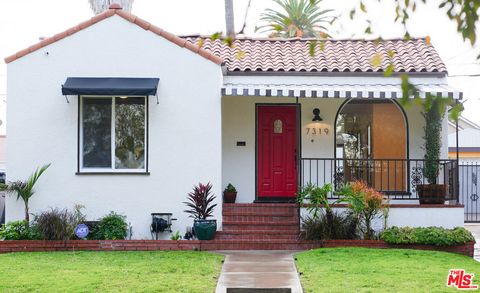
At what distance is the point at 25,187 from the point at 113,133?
2.34 m

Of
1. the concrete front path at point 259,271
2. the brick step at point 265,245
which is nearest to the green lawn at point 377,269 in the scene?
the concrete front path at point 259,271

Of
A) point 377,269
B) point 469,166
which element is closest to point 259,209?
point 377,269

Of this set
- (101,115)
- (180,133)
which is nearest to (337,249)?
(180,133)

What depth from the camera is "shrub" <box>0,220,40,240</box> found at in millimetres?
16156

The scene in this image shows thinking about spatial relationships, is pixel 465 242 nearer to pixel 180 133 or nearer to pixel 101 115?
pixel 180 133

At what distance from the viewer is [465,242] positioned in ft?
53.2

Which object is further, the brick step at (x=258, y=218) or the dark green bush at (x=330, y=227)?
the brick step at (x=258, y=218)

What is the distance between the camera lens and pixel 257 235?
17.1m

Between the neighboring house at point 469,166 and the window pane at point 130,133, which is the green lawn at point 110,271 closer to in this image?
the window pane at point 130,133

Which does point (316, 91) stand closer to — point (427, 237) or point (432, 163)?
point (432, 163)

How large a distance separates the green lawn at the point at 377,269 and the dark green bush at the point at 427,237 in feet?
2.52

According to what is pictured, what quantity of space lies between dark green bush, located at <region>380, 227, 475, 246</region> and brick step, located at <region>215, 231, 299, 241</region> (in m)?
2.15

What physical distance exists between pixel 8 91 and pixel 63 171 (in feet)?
7.45

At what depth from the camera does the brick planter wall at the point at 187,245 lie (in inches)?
626
